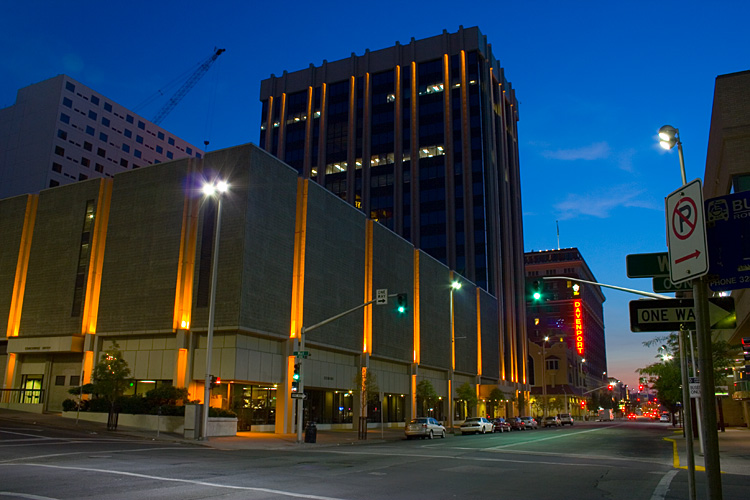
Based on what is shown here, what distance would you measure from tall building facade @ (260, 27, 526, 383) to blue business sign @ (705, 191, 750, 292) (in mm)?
84191

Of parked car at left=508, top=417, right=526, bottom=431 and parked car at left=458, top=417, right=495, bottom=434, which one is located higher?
parked car at left=458, top=417, right=495, bottom=434

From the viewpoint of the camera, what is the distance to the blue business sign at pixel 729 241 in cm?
554

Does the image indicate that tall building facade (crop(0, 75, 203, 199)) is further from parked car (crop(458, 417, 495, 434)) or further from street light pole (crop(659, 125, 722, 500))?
street light pole (crop(659, 125, 722, 500))

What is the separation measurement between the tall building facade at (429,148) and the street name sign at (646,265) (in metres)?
81.6

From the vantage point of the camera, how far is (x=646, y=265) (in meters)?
8.13

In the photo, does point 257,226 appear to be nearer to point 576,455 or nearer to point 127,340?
point 127,340

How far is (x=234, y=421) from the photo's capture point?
118ft

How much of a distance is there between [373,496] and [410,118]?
91.2 m

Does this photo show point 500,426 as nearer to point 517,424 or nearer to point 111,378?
point 517,424

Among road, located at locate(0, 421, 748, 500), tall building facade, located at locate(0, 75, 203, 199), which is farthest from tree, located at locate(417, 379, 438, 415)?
tall building facade, located at locate(0, 75, 203, 199)

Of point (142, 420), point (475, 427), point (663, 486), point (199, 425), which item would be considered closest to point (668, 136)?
point (663, 486)

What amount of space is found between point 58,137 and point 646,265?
359ft

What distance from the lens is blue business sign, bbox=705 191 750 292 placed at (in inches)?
218

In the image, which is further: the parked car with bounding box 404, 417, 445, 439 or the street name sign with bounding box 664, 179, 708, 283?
the parked car with bounding box 404, 417, 445, 439
